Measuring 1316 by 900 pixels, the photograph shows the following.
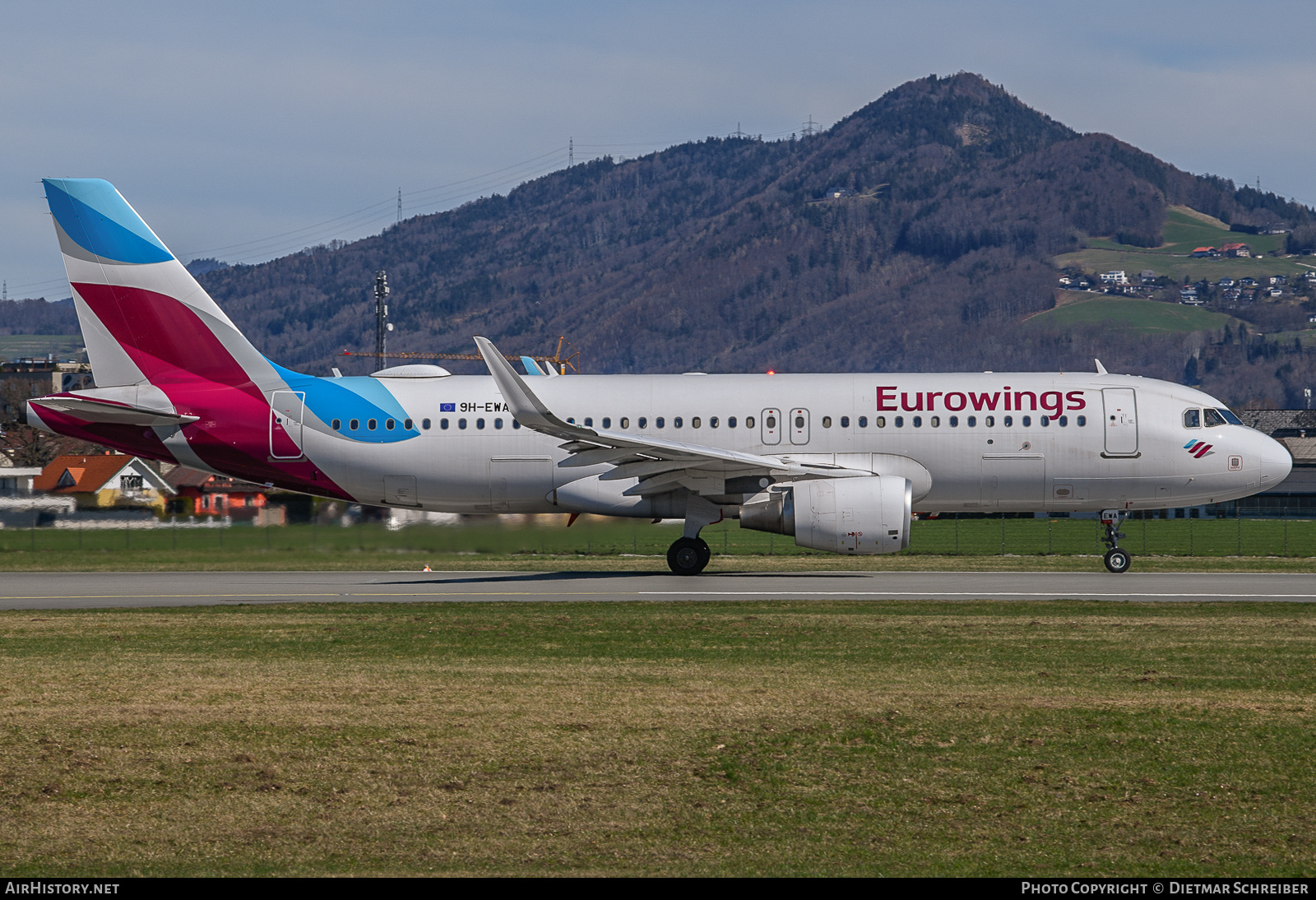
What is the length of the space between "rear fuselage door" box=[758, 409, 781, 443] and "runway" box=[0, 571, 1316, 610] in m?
3.00

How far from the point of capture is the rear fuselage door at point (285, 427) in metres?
28.8

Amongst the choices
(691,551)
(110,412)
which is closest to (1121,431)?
(691,551)

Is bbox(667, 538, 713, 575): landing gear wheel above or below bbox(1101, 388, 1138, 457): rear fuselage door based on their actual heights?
below

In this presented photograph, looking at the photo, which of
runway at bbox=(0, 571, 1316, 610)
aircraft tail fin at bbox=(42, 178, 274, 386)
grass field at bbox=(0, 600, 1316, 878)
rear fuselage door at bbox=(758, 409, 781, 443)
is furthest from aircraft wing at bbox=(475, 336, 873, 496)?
grass field at bbox=(0, 600, 1316, 878)

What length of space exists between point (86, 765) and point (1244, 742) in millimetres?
9568

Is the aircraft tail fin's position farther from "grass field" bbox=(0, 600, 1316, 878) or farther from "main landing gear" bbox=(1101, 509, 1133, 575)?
"main landing gear" bbox=(1101, 509, 1133, 575)

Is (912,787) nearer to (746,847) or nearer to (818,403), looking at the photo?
(746,847)

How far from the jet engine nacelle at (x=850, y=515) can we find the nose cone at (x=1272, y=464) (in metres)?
8.22

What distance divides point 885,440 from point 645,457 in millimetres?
5241

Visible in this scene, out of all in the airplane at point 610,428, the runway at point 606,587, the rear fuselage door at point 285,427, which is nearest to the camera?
the runway at point 606,587

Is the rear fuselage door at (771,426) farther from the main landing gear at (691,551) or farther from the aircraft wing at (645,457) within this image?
the main landing gear at (691,551)

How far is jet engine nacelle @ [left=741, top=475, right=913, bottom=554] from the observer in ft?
85.4

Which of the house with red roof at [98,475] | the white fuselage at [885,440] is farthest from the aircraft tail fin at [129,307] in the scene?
the house with red roof at [98,475]

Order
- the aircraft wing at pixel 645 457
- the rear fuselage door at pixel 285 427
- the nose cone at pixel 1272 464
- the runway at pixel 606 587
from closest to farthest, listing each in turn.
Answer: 1. the runway at pixel 606 587
2. the aircraft wing at pixel 645 457
3. the nose cone at pixel 1272 464
4. the rear fuselage door at pixel 285 427
